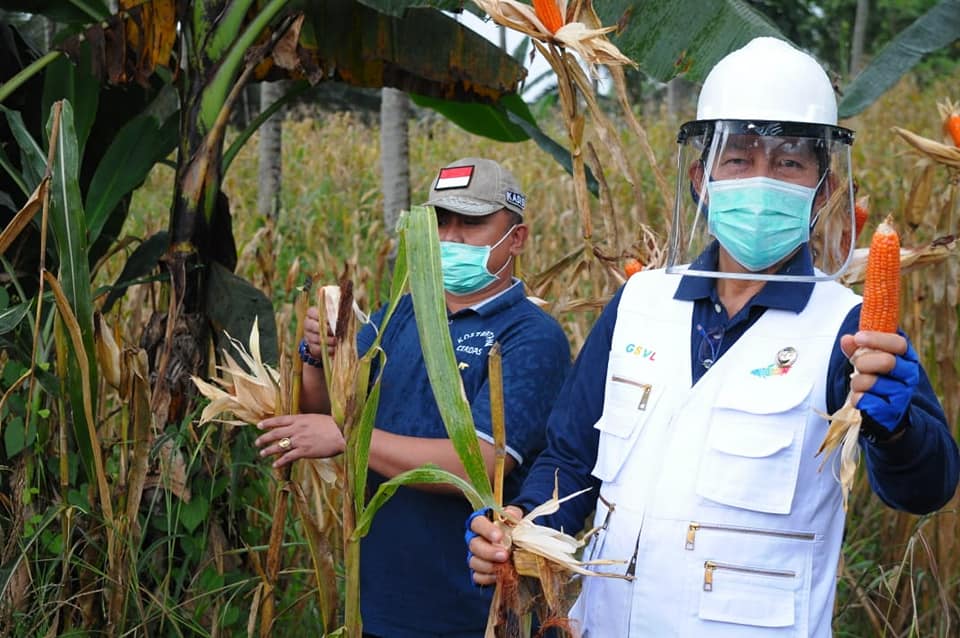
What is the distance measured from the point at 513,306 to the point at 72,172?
1.05 metres

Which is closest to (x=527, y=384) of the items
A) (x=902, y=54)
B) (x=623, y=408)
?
(x=623, y=408)

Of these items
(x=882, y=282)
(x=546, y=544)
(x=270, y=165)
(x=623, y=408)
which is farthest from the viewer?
(x=270, y=165)

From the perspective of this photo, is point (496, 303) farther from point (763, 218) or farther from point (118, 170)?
point (118, 170)

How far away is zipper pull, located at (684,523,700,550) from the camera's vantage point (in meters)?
1.87

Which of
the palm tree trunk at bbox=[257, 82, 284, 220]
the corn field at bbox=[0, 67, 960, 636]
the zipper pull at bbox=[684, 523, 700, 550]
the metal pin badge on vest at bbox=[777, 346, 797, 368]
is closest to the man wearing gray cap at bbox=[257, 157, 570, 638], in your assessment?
the corn field at bbox=[0, 67, 960, 636]

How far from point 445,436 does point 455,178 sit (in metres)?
0.61

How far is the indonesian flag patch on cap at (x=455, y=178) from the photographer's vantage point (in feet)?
8.73

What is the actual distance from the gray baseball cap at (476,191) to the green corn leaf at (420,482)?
83 cm

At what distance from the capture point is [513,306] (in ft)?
8.54

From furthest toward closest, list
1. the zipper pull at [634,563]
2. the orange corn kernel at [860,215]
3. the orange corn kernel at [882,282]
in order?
the orange corn kernel at [860,215] → the zipper pull at [634,563] → the orange corn kernel at [882,282]

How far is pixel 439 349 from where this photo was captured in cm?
178

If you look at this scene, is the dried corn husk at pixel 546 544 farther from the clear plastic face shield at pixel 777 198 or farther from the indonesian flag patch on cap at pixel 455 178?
the indonesian flag patch on cap at pixel 455 178

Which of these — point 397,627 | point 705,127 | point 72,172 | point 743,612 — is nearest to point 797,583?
point 743,612

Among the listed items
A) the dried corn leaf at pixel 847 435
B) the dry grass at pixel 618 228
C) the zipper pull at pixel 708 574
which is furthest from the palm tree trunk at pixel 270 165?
the dried corn leaf at pixel 847 435
